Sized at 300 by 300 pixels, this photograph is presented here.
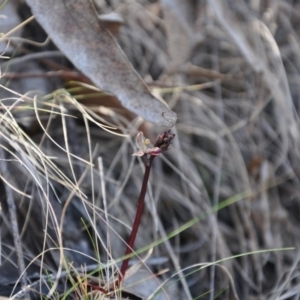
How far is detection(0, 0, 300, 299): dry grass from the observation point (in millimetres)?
1413

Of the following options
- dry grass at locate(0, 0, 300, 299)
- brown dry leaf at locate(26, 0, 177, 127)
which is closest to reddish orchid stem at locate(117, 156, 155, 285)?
brown dry leaf at locate(26, 0, 177, 127)

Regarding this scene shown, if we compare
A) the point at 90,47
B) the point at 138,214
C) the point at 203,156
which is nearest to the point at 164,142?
the point at 138,214

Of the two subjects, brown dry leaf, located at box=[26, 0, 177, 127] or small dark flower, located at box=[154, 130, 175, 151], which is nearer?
Result: small dark flower, located at box=[154, 130, 175, 151]

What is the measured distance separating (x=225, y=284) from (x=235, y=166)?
312 mm

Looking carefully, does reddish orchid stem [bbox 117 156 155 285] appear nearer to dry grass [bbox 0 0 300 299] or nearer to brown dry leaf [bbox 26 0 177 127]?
brown dry leaf [bbox 26 0 177 127]

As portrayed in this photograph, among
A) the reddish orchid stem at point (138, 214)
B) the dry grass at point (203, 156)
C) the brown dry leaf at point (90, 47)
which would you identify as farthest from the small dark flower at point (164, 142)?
the dry grass at point (203, 156)

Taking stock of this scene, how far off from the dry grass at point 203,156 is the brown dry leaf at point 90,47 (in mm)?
187

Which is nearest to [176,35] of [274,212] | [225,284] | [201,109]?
[201,109]

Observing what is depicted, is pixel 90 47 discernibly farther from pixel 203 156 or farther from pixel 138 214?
pixel 203 156

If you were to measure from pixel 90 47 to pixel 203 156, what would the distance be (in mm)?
568

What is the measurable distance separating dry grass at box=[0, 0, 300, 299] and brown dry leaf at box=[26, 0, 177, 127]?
0.19m

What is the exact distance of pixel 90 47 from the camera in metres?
1.16

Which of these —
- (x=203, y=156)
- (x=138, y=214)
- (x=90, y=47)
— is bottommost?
(x=203, y=156)

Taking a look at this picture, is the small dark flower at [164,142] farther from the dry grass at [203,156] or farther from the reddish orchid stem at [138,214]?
the dry grass at [203,156]
